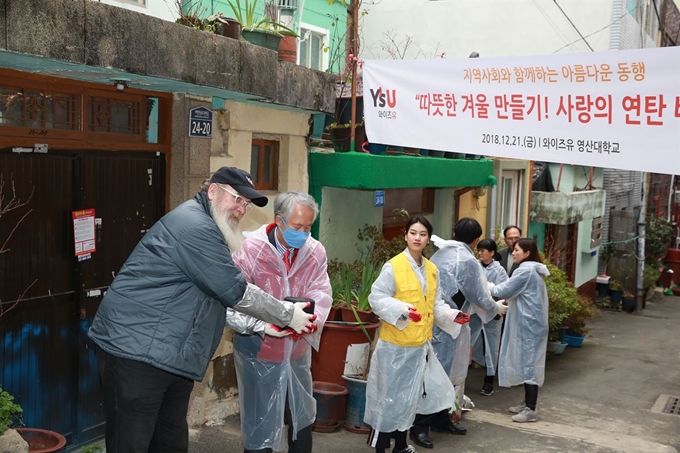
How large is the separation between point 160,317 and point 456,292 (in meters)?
3.36

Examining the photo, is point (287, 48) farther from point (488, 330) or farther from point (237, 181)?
point (488, 330)

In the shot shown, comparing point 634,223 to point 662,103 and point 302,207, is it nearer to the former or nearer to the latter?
point 662,103

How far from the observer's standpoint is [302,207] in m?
4.51

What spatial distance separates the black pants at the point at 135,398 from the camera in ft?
12.1

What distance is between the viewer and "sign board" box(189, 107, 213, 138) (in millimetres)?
6031

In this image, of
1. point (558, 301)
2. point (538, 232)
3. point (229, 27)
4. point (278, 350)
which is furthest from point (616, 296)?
point (278, 350)

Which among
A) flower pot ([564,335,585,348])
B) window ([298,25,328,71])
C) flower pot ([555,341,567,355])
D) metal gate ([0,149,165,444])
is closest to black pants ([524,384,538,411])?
flower pot ([555,341,567,355])

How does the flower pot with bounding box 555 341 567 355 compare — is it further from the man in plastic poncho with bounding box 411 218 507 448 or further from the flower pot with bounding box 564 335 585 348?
the man in plastic poncho with bounding box 411 218 507 448

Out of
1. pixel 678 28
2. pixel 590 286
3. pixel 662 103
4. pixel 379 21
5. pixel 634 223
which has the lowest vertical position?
pixel 590 286

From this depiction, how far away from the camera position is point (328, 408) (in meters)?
6.38

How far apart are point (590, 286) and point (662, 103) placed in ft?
40.4

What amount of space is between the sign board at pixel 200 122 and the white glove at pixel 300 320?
92.1 inches

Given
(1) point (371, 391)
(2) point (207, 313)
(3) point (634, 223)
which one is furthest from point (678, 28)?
(2) point (207, 313)

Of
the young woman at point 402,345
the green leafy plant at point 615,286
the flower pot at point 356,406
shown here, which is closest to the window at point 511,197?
the green leafy plant at point 615,286
